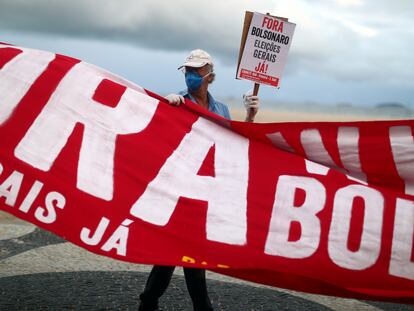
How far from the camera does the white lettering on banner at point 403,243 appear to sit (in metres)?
3.92

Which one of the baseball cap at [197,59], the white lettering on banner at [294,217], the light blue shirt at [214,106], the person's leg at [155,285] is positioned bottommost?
the person's leg at [155,285]

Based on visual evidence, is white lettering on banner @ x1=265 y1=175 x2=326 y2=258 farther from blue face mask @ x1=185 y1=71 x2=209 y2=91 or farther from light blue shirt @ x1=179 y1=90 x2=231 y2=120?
blue face mask @ x1=185 y1=71 x2=209 y2=91

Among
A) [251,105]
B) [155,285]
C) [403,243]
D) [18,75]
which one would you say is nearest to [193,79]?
[251,105]

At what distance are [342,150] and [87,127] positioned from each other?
1.79m

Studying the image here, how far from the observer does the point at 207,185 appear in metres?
4.12

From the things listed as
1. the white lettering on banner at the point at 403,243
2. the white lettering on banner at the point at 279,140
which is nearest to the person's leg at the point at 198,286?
the white lettering on banner at the point at 279,140

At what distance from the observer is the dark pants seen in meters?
4.24

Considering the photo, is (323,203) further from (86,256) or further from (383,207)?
(86,256)

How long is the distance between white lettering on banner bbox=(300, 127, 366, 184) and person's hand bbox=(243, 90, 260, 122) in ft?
1.70

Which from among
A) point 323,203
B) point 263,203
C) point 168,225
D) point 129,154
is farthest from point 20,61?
point 323,203

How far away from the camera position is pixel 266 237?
3986mm

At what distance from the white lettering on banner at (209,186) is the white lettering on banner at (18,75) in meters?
1.19

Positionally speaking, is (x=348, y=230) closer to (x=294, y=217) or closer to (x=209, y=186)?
(x=294, y=217)

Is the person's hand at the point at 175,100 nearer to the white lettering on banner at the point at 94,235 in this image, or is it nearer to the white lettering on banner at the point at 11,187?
the white lettering on banner at the point at 94,235
